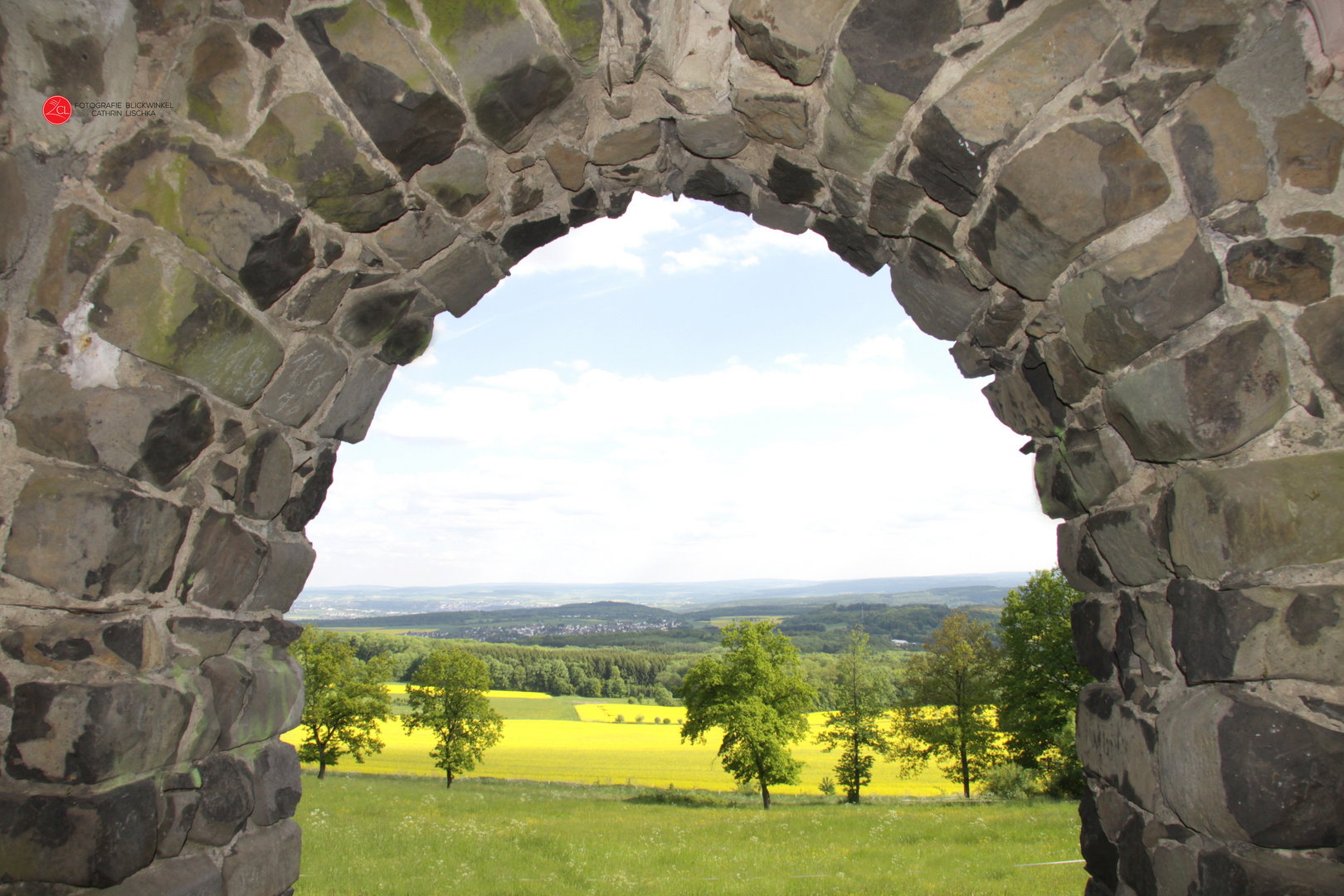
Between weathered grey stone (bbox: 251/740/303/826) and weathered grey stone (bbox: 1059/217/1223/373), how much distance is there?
297cm

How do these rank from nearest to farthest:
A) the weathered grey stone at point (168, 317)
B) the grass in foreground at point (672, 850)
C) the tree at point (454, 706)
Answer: the weathered grey stone at point (168, 317) → the grass in foreground at point (672, 850) → the tree at point (454, 706)

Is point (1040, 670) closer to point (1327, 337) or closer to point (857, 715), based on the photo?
point (857, 715)

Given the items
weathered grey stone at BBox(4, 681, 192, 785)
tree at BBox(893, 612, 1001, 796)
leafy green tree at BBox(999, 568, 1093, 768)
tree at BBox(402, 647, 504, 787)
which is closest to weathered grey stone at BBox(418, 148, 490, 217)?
weathered grey stone at BBox(4, 681, 192, 785)

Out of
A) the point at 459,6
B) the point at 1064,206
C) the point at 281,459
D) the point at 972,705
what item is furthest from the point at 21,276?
the point at 972,705

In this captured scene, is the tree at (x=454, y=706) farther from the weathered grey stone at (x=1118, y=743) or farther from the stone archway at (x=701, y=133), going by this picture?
the weathered grey stone at (x=1118, y=743)

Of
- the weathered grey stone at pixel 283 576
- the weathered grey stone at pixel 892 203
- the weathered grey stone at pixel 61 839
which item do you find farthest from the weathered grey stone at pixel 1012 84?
the weathered grey stone at pixel 61 839

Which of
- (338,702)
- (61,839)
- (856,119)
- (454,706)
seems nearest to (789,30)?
(856,119)

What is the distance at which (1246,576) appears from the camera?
164cm

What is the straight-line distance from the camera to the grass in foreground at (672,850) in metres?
10.4

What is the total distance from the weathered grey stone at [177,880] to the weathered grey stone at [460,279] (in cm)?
208

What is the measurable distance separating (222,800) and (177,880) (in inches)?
10.8

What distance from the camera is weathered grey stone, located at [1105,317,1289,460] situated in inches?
64.2

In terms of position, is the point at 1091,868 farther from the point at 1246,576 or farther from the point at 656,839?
the point at 656,839

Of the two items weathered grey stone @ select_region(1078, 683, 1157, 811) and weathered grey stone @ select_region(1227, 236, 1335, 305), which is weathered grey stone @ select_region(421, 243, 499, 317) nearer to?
weathered grey stone @ select_region(1227, 236, 1335, 305)
